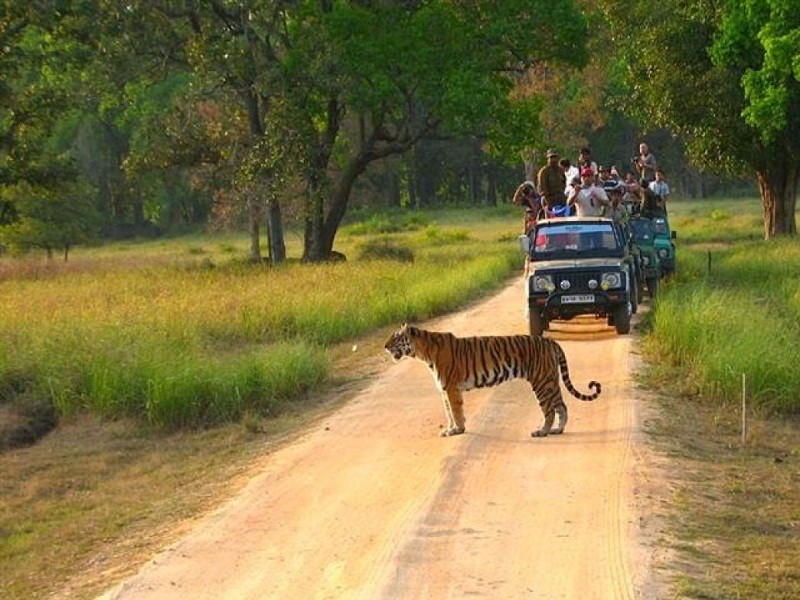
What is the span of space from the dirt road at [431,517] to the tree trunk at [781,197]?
2703cm

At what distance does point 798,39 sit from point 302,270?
12404 millimetres

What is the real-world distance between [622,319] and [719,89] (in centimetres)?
1885

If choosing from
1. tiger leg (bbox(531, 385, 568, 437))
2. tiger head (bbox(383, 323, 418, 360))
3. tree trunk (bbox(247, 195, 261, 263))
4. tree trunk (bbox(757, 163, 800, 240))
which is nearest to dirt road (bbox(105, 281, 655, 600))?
tiger leg (bbox(531, 385, 568, 437))

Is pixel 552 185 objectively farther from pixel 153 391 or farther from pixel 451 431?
pixel 451 431

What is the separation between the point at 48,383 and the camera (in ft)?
50.5

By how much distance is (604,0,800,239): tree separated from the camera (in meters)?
30.0

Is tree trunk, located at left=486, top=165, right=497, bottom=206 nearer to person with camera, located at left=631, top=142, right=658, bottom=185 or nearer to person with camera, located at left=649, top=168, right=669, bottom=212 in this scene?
person with camera, located at left=631, top=142, right=658, bottom=185

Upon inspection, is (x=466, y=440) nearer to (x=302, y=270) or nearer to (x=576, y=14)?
(x=302, y=270)

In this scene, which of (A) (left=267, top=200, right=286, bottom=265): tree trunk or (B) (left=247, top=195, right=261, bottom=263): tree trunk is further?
(B) (left=247, top=195, right=261, bottom=263): tree trunk

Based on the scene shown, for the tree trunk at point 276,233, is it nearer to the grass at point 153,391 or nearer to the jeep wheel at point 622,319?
the grass at point 153,391

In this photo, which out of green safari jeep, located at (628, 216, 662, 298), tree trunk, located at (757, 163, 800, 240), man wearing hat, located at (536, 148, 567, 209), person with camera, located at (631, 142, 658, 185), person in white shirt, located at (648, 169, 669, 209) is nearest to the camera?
man wearing hat, located at (536, 148, 567, 209)

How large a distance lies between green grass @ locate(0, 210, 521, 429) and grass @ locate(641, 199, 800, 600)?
14.9 ft

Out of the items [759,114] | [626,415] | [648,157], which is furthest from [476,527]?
[759,114]

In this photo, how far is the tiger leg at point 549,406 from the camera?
11625 mm
